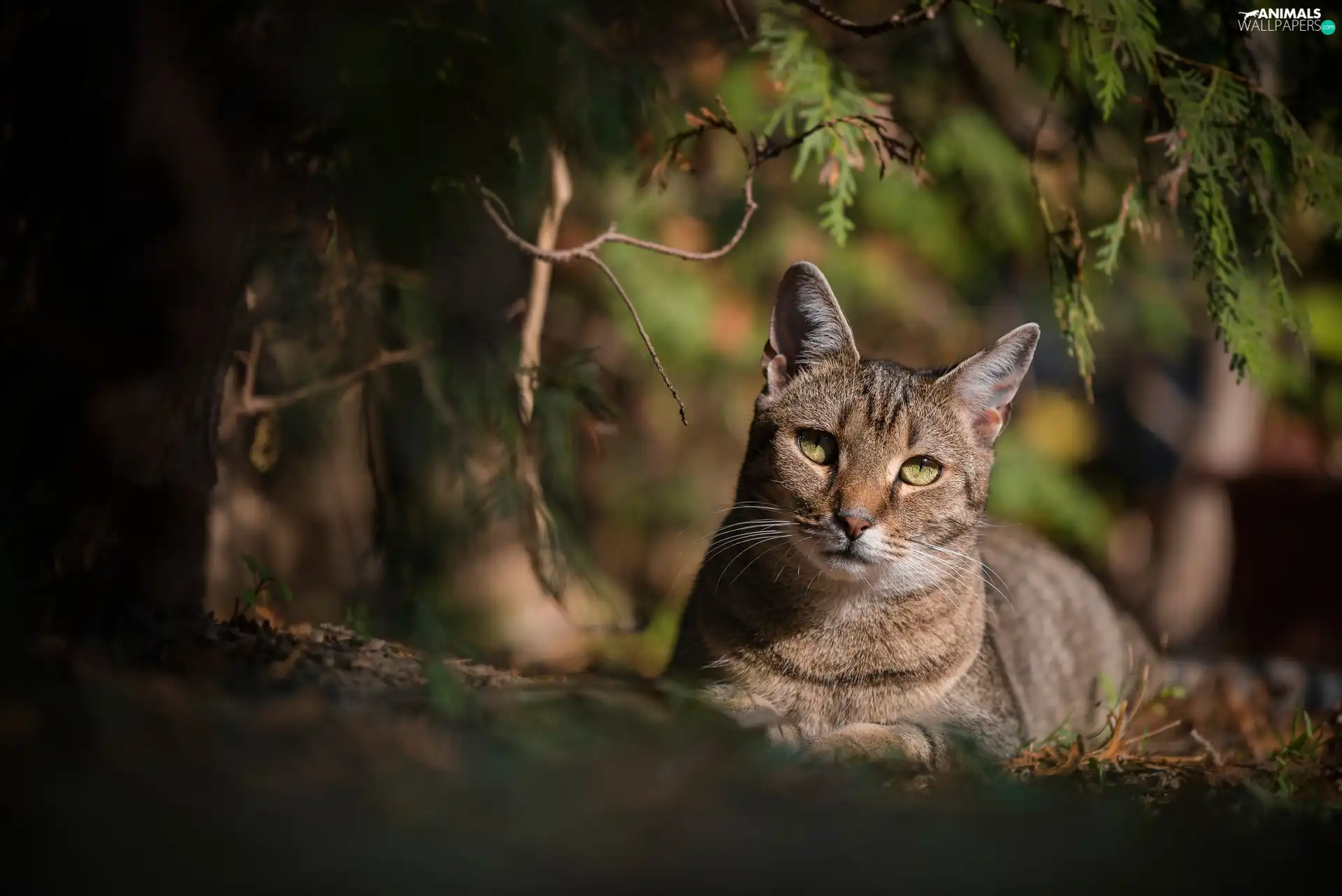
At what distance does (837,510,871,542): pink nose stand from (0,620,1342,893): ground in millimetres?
692

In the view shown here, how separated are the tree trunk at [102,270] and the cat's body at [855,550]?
4.82 feet

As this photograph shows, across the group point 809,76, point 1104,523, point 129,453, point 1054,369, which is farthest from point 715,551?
point 1054,369

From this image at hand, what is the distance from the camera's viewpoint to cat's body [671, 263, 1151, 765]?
299 centimetres

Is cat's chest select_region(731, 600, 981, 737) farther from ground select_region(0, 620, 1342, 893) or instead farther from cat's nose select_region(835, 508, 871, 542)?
ground select_region(0, 620, 1342, 893)

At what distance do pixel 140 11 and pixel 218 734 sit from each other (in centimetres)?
161

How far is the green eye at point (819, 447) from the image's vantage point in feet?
10.3

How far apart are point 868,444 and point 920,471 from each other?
18cm

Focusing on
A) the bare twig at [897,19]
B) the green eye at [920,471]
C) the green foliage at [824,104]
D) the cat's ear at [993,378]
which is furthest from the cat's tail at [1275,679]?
the bare twig at [897,19]

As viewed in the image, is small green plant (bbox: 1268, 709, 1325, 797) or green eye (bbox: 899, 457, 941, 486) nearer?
small green plant (bbox: 1268, 709, 1325, 797)

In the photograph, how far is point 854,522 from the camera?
2.88 m

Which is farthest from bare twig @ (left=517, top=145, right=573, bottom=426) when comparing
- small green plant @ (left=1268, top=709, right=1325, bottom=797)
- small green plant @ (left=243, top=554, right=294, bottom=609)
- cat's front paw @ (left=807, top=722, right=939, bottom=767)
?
small green plant @ (left=1268, top=709, right=1325, bottom=797)

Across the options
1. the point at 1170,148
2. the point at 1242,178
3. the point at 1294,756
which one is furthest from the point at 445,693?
Result: the point at 1242,178

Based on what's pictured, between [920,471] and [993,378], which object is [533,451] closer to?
[920,471]

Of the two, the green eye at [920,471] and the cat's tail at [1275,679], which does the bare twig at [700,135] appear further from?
the cat's tail at [1275,679]
